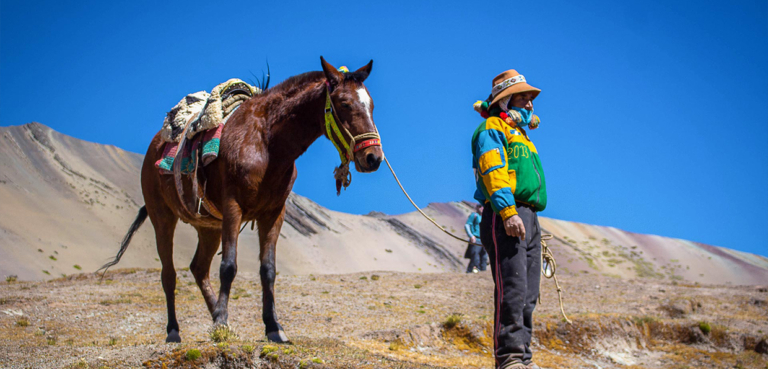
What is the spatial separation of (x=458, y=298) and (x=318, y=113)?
764 cm

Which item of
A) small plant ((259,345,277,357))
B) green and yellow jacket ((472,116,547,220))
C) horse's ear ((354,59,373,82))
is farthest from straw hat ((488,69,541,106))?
small plant ((259,345,277,357))

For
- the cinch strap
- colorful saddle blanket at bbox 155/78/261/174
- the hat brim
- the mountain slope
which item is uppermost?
the mountain slope

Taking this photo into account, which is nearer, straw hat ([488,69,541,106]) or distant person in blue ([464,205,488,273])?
straw hat ([488,69,541,106])

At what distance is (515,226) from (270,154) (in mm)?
2419

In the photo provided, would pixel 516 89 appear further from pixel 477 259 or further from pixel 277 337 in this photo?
pixel 477 259

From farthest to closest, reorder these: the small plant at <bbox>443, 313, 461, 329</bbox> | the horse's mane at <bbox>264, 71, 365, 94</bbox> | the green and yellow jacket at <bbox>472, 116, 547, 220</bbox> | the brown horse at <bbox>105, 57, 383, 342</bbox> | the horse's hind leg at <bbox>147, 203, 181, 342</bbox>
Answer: the small plant at <bbox>443, 313, 461, 329</bbox> < the horse's hind leg at <bbox>147, 203, 181, 342</bbox> < the horse's mane at <bbox>264, 71, 365, 94</bbox> < the brown horse at <bbox>105, 57, 383, 342</bbox> < the green and yellow jacket at <bbox>472, 116, 547, 220</bbox>

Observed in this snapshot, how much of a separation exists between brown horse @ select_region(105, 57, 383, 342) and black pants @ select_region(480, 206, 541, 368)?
119 cm

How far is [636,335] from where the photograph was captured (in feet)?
29.8

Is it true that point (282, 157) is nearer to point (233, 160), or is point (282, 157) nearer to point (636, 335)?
point (233, 160)

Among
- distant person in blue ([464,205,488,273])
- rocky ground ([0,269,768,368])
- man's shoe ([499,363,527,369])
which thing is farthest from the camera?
distant person in blue ([464,205,488,273])

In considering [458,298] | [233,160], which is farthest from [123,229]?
[233,160]

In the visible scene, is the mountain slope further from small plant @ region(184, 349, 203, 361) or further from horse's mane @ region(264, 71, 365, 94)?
small plant @ region(184, 349, 203, 361)

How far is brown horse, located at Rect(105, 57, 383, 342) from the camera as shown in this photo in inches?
203

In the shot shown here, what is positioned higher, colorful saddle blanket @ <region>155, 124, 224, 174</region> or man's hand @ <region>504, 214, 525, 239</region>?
colorful saddle blanket @ <region>155, 124, 224, 174</region>
